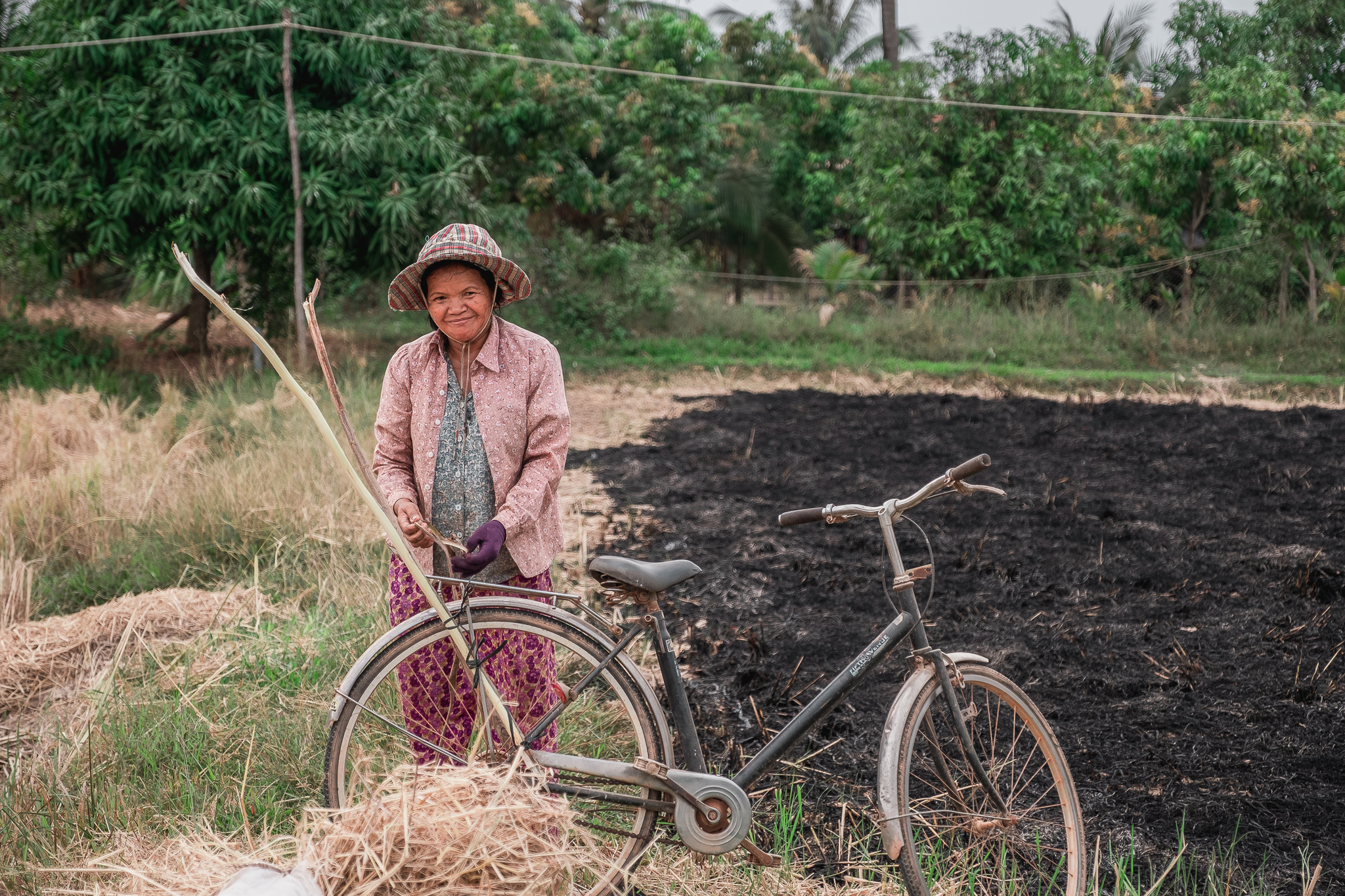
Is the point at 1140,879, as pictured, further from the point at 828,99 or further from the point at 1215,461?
the point at 828,99

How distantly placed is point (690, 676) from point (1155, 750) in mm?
1499

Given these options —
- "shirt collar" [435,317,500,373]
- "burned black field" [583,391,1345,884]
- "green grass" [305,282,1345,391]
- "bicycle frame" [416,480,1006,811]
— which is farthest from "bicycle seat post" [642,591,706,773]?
"green grass" [305,282,1345,391]

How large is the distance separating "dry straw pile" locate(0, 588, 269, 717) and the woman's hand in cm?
172

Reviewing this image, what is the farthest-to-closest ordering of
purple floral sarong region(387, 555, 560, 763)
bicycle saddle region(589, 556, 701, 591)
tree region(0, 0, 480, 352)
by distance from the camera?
tree region(0, 0, 480, 352) < purple floral sarong region(387, 555, 560, 763) < bicycle saddle region(589, 556, 701, 591)

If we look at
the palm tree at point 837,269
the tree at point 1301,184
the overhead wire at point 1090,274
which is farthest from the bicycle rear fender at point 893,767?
the palm tree at point 837,269

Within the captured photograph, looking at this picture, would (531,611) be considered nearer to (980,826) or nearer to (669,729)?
(669,729)

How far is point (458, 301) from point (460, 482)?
0.41 m

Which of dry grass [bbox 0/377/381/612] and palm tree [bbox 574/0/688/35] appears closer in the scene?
dry grass [bbox 0/377/381/612]

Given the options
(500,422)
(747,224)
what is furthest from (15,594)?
(747,224)

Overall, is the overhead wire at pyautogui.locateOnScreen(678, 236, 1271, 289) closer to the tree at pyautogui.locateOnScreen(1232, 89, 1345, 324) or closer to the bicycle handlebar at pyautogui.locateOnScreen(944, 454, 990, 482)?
the tree at pyautogui.locateOnScreen(1232, 89, 1345, 324)

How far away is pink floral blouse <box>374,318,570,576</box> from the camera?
2.42 meters

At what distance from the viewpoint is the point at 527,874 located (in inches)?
71.4

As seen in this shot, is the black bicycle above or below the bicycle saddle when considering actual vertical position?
below

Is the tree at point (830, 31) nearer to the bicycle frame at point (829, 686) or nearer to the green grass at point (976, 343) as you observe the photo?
the green grass at point (976, 343)
